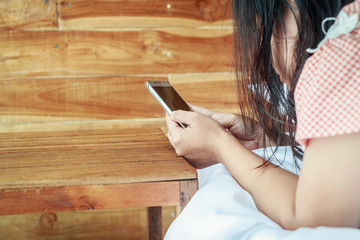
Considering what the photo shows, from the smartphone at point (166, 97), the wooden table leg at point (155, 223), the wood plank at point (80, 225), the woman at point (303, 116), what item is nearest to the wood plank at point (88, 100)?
the wood plank at point (80, 225)

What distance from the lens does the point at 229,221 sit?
1.87ft

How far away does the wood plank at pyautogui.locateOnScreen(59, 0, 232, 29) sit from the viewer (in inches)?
56.7

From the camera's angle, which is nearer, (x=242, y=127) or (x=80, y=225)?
(x=242, y=127)

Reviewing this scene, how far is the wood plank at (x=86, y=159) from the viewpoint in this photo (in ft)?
2.27

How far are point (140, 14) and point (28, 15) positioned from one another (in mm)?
352

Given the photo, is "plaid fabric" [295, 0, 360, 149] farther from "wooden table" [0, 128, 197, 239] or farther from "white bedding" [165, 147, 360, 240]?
"wooden table" [0, 128, 197, 239]

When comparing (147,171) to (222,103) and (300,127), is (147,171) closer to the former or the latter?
(300,127)

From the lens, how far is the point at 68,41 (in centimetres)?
145

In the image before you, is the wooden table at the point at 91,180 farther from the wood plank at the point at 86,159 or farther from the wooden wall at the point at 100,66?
the wooden wall at the point at 100,66

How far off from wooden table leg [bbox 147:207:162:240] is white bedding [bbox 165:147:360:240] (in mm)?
505

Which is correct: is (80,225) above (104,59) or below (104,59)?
below

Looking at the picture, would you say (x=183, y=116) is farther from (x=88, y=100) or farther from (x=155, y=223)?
(x=88, y=100)

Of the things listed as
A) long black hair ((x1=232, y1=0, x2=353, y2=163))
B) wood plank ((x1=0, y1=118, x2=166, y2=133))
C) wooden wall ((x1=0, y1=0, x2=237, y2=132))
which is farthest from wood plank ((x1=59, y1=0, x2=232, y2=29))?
long black hair ((x1=232, y1=0, x2=353, y2=163))

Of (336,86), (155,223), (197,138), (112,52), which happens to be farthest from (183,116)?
(112,52)
